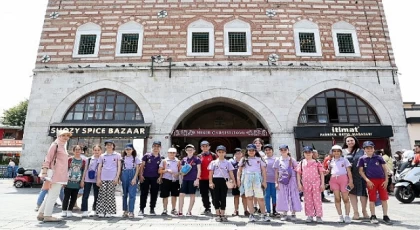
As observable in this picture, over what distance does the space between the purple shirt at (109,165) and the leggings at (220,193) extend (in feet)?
7.19

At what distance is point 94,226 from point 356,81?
12.2m

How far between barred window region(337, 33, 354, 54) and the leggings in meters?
10.4

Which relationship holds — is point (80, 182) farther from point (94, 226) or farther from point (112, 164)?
point (94, 226)

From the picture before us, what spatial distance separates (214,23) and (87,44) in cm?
625

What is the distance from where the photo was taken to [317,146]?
11.9 m

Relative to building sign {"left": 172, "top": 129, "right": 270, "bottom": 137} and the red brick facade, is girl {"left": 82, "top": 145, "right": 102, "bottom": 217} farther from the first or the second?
the red brick facade

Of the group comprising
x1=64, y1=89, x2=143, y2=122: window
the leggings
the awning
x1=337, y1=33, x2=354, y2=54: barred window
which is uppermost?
x1=337, y1=33, x2=354, y2=54: barred window

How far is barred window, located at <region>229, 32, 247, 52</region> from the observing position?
1277 centimetres

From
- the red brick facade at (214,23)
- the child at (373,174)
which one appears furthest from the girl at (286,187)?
the red brick facade at (214,23)

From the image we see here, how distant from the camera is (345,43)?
42.5ft

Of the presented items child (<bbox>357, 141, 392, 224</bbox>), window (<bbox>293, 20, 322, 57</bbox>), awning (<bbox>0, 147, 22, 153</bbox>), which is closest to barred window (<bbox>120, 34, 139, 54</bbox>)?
window (<bbox>293, 20, 322, 57</bbox>)

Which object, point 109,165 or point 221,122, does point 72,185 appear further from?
point 221,122

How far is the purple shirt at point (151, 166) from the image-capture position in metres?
6.16

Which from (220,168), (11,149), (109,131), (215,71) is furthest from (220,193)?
(11,149)
